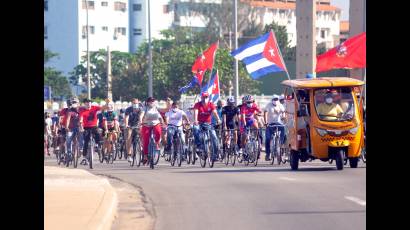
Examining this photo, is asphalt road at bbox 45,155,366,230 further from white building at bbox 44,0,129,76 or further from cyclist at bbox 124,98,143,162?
white building at bbox 44,0,129,76

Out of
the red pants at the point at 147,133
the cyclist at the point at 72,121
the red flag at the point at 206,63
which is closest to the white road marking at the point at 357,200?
the red pants at the point at 147,133

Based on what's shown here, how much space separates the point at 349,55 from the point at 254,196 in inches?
521

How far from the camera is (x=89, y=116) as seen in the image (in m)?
29.5

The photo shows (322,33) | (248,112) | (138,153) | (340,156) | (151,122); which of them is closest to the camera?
(340,156)

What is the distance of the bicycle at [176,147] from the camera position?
95.7ft

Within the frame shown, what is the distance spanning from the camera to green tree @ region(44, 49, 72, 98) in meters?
85.1

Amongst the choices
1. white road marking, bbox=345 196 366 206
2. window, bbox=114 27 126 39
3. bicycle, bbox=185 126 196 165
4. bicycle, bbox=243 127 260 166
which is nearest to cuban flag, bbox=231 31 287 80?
bicycle, bbox=243 127 260 166

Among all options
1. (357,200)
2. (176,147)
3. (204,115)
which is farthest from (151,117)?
(357,200)

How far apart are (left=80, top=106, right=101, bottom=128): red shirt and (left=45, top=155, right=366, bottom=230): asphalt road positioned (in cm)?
176

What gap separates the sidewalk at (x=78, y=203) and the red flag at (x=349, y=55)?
413 inches

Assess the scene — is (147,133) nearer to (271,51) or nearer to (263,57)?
(263,57)

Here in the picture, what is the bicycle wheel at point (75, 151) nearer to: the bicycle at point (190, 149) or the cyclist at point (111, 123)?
the cyclist at point (111, 123)
